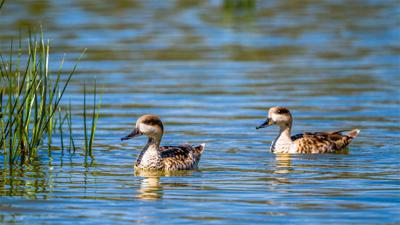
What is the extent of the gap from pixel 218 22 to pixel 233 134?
1513cm

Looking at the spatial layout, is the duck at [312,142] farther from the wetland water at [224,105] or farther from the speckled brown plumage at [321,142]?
the wetland water at [224,105]

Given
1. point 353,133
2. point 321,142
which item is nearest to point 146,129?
point 321,142

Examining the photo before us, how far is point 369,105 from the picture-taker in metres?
18.8

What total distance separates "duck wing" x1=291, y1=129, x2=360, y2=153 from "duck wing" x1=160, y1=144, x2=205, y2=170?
1952 mm

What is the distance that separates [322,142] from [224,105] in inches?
150

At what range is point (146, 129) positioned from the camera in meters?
14.0

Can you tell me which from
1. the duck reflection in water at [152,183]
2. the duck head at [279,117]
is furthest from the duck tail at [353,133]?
the duck reflection in water at [152,183]

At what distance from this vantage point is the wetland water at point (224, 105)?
11.6 m

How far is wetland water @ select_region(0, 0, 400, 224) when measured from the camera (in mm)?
11609

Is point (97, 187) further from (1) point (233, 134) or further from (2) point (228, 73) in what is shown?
(2) point (228, 73)

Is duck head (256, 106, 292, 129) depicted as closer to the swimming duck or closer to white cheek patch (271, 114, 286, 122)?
white cheek patch (271, 114, 286, 122)

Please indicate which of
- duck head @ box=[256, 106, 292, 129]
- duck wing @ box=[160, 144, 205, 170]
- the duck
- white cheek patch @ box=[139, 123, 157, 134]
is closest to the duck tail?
the duck

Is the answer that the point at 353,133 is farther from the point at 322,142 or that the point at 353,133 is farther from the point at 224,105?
the point at 224,105

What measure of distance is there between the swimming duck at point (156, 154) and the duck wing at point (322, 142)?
1983 mm
